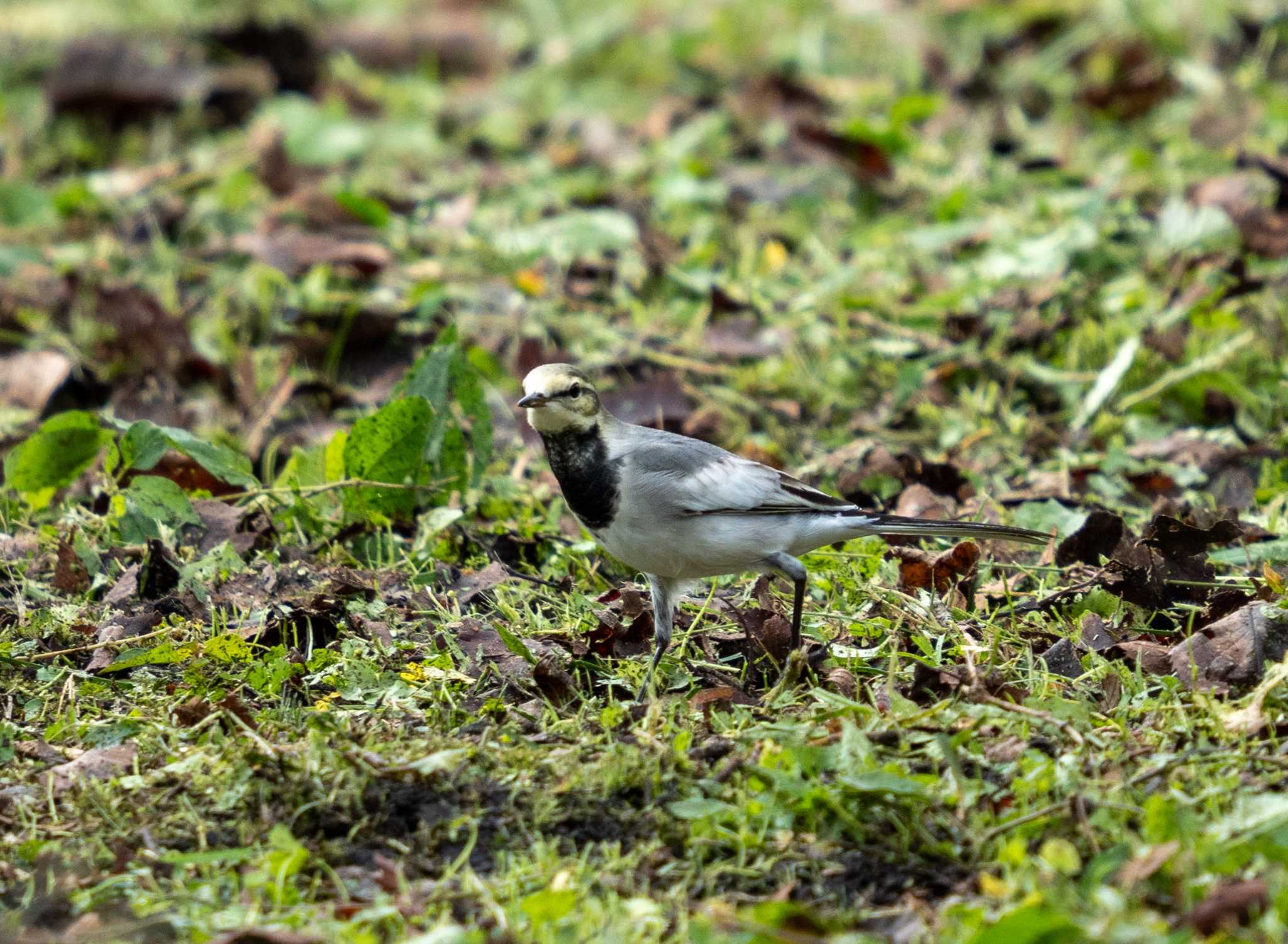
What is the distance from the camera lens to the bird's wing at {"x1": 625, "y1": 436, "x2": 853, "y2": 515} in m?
4.39

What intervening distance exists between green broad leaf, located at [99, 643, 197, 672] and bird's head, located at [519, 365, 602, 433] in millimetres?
1155

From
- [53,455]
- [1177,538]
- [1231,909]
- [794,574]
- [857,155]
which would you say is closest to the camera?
[1231,909]

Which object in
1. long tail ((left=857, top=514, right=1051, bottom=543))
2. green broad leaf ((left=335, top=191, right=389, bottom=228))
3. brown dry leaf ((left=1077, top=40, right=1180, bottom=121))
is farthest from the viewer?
brown dry leaf ((left=1077, top=40, right=1180, bottom=121))

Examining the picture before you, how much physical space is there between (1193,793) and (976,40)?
286 inches

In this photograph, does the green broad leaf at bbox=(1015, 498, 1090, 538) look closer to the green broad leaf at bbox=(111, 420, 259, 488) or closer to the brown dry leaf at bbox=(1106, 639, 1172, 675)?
the brown dry leaf at bbox=(1106, 639, 1172, 675)

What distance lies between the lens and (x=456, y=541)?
5.19 meters

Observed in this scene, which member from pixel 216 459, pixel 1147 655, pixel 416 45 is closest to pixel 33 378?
pixel 216 459

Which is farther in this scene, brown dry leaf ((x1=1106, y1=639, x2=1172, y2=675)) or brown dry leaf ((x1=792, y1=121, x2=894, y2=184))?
brown dry leaf ((x1=792, y1=121, x2=894, y2=184))

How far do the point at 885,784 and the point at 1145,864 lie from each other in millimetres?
544

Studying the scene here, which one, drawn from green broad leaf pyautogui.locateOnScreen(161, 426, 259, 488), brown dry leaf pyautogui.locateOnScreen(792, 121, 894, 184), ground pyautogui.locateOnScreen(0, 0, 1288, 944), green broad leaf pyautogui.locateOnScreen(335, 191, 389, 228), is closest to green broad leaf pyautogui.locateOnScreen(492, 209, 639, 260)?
ground pyautogui.locateOnScreen(0, 0, 1288, 944)

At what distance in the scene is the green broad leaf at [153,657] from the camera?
4223 mm

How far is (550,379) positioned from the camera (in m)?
4.44

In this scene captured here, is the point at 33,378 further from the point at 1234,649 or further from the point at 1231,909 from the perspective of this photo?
the point at 1231,909

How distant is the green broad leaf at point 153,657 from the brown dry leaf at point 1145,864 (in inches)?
99.5
